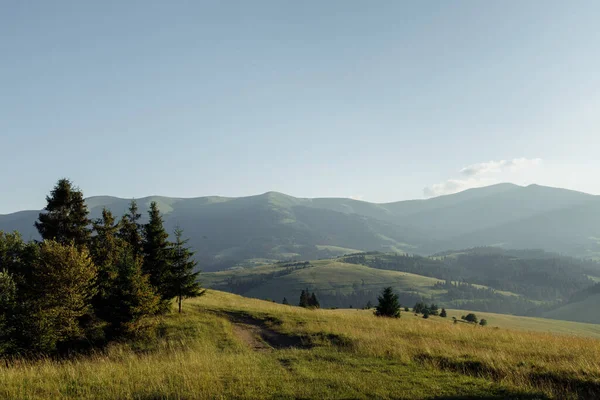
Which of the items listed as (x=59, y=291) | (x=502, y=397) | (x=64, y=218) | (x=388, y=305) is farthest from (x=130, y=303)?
(x=388, y=305)

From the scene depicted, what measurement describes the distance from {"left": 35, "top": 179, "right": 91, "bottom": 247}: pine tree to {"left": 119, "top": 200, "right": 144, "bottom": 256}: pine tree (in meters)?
3.82

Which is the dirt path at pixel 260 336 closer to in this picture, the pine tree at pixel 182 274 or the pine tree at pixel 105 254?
the pine tree at pixel 182 274

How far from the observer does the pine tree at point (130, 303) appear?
24841 millimetres

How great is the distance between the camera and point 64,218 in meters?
36.0

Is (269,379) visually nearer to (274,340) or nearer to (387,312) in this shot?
(274,340)

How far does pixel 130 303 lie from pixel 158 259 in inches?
316

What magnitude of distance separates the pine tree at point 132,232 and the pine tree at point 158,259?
99cm

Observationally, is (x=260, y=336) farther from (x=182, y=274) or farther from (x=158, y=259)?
(x=158, y=259)

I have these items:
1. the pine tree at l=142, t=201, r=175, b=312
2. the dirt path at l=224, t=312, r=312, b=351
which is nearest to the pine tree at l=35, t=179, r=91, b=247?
the pine tree at l=142, t=201, r=175, b=312

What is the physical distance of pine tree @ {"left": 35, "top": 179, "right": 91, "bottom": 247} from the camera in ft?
117

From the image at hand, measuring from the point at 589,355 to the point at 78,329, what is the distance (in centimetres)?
2981

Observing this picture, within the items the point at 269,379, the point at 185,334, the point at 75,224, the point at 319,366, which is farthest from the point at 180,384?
the point at 75,224

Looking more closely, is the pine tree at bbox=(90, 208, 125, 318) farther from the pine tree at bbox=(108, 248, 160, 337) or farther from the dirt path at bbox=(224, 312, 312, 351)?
the dirt path at bbox=(224, 312, 312, 351)

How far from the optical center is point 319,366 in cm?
1461
